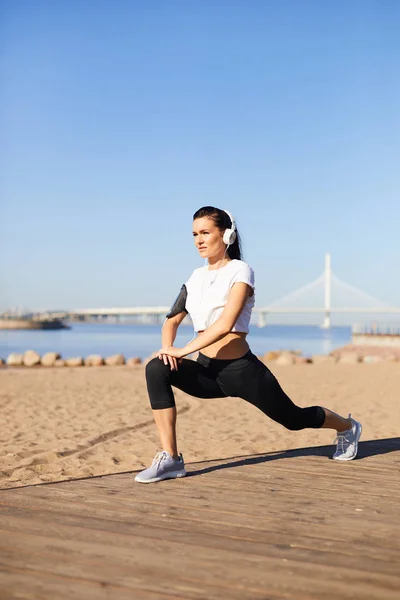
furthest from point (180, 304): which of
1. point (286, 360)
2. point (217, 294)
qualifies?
point (286, 360)

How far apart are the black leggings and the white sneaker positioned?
0.53 meters

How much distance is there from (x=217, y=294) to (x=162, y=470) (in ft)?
2.77

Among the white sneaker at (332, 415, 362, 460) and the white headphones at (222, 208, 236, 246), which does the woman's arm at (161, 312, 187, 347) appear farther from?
the white sneaker at (332, 415, 362, 460)

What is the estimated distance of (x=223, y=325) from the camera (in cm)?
301

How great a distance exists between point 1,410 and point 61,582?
276 inches

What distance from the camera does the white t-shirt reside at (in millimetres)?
3135

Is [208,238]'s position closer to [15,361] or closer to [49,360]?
[49,360]

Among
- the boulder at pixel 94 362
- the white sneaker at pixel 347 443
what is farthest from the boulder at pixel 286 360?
the white sneaker at pixel 347 443

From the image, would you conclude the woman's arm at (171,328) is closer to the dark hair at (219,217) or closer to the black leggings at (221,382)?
the black leggings at (221,382)

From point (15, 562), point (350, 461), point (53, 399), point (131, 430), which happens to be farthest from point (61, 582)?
point (53, 399)

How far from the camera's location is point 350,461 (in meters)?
3.62

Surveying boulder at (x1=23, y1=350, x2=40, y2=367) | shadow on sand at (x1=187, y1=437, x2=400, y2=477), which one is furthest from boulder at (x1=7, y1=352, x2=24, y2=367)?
shadow on sand at (x1=187, y1=437, x2=400, y2=477)

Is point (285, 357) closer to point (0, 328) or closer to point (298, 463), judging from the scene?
point (298, 463)

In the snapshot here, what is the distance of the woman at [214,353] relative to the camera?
10.1 feet
